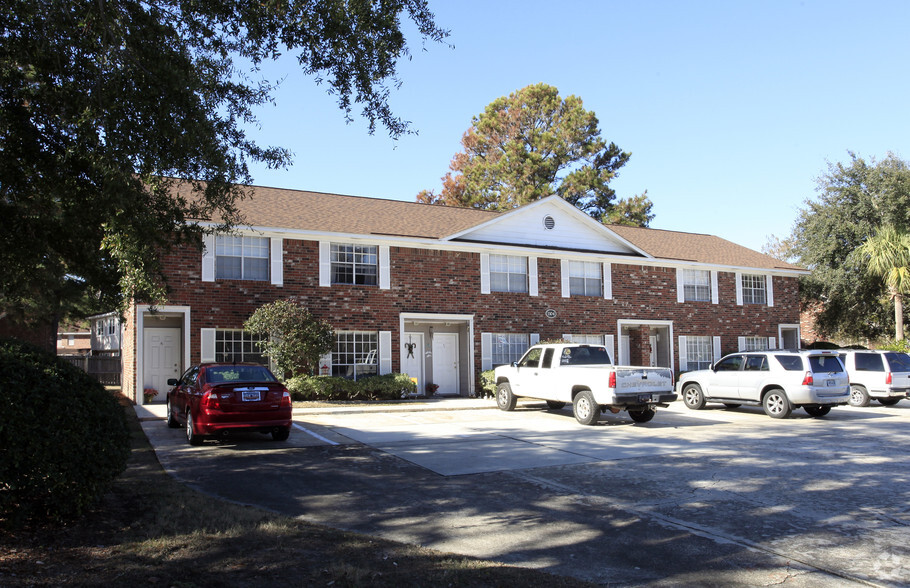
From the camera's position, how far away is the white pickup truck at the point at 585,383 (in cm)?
1422

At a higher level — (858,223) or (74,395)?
(858,223)

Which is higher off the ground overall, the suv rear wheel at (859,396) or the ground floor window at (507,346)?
the ground floor window at (507,346)

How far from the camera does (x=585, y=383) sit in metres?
15.0

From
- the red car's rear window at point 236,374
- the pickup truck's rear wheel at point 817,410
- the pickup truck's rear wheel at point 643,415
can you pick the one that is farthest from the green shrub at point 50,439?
the pickup truck's rear wheel at point 817,410

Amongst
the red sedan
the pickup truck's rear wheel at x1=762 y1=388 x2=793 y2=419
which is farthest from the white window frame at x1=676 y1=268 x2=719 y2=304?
the red sedan

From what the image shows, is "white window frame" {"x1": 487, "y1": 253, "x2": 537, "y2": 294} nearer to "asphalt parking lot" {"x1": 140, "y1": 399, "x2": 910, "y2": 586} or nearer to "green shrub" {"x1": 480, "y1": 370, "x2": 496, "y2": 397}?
"green shrub" {"x1": 480, "y1": 370, "x2": 496, "y2": 397}

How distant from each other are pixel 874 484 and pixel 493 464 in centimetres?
495

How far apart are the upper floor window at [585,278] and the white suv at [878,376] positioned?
8616 mm

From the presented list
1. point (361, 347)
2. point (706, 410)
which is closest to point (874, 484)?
point (706, 410)

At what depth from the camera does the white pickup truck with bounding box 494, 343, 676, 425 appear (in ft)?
46.6

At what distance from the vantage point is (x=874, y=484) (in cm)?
859

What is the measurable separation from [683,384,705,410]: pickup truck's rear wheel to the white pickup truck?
342 cm

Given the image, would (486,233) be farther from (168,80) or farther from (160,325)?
(168,80)

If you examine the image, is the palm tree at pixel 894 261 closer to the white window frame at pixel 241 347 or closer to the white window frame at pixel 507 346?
the white window frame at pixel 507 346
